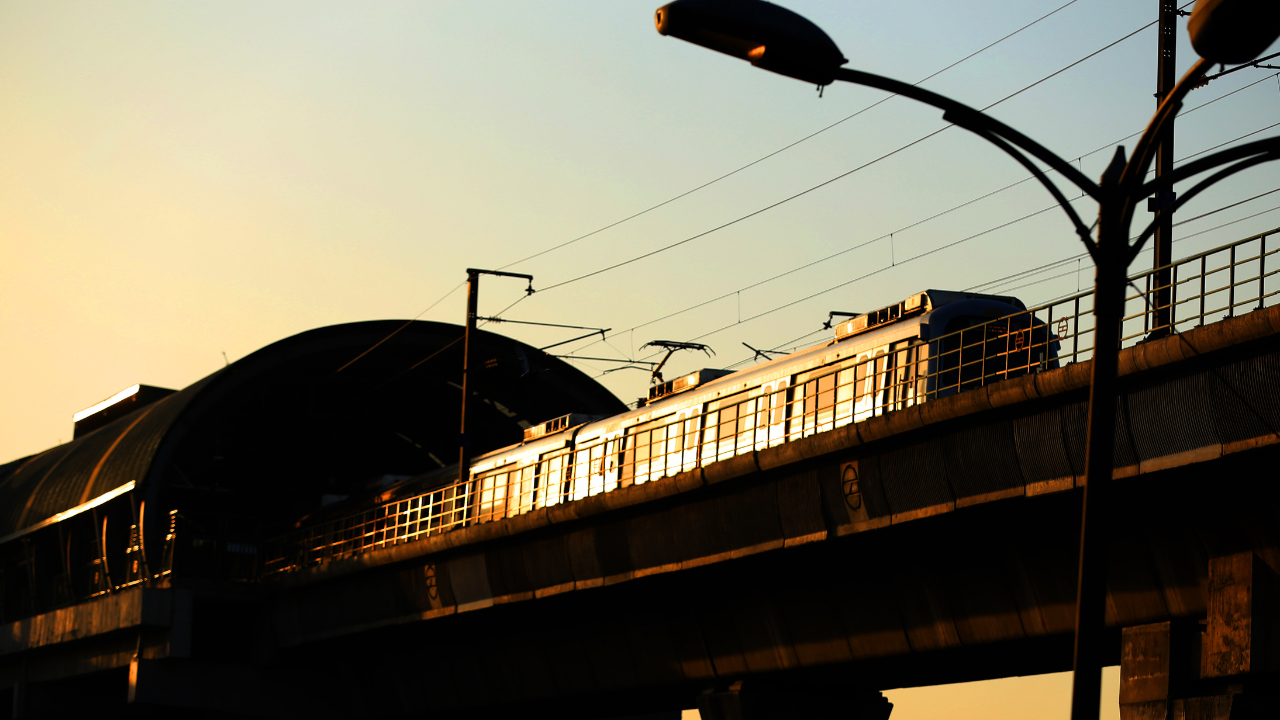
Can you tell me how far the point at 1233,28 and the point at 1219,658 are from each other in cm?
1080

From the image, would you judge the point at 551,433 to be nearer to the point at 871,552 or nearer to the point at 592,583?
the point at 592,583

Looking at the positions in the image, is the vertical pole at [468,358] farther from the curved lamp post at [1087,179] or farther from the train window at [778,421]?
the curved lamp post at [1087,179]

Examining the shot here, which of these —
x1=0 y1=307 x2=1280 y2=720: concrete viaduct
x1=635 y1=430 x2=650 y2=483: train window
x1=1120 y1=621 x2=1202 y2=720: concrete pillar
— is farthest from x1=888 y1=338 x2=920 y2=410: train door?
x1=1120 y1=621 x2=1202 y2=720: concrete pillar

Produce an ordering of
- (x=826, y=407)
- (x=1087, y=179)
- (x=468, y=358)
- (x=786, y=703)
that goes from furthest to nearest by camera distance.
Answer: (x=468, y=358) < (x=826, y=407) < (x=786, y=703) < (x=1087, y=179)

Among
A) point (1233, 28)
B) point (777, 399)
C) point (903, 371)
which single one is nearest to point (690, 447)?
point (777, 399)

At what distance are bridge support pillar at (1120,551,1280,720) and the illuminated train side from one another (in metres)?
5.64

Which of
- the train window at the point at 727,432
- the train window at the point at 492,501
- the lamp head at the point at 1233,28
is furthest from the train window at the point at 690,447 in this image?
the lamp head at the point at 1233,28

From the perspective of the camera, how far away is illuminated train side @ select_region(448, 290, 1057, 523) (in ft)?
91.6

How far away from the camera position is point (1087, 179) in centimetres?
1128

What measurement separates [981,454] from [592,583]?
11.1 m

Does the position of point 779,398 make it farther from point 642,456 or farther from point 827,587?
point 827,587

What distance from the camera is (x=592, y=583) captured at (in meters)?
29.5

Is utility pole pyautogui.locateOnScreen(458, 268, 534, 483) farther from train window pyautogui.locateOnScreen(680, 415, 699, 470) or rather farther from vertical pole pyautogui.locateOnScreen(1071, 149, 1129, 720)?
vertical pole pyautogui.locateOnScreen(1071, 149, 1129, 720)

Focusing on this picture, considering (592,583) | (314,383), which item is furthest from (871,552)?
(314,383)
